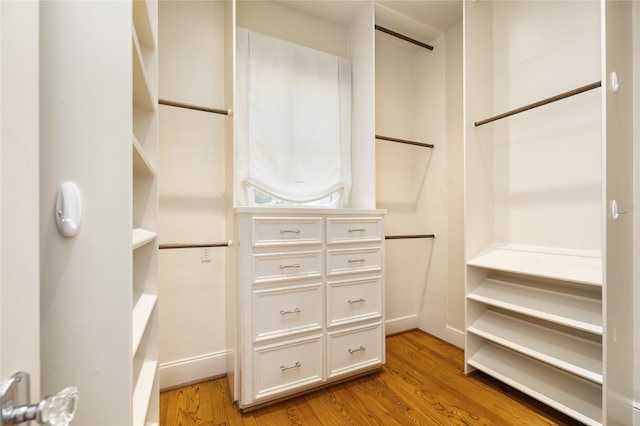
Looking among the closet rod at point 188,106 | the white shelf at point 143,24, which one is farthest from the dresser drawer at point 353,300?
the white shelf at point 143,24

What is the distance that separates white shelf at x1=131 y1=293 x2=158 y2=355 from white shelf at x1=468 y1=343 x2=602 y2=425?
1.99 meters

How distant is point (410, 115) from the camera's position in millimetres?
2809

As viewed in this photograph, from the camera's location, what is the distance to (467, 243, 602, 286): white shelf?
4.91 ft

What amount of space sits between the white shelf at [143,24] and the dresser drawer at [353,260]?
1387 mm

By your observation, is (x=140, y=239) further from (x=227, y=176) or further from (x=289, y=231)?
(x=227, y=176)

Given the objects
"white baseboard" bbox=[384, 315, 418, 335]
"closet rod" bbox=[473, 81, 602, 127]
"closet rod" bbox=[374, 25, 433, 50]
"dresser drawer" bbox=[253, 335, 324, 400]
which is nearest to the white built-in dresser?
"dresser drawer" bbox=[253, 335, 324, 400]

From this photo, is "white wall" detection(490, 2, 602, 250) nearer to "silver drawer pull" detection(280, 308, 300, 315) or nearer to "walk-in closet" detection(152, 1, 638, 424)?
"walk-in closet" detection(152, 1, 638, 424)

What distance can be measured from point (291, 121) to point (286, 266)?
1.14 m

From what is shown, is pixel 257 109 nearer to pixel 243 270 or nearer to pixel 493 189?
pixel 243 270

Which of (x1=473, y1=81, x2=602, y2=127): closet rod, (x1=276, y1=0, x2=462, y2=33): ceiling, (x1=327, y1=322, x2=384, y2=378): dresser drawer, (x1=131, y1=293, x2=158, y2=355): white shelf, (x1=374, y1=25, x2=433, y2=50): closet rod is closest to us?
(x1=131, y1=293, x2=158, y2=355): white shelf

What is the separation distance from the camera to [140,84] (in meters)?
1.04

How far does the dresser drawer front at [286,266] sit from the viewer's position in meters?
1.62

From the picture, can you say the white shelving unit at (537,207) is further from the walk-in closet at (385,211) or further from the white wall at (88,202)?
the white wall at (88,202)

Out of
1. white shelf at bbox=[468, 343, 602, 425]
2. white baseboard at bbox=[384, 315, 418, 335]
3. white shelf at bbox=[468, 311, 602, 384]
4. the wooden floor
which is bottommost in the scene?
the wooden floor
